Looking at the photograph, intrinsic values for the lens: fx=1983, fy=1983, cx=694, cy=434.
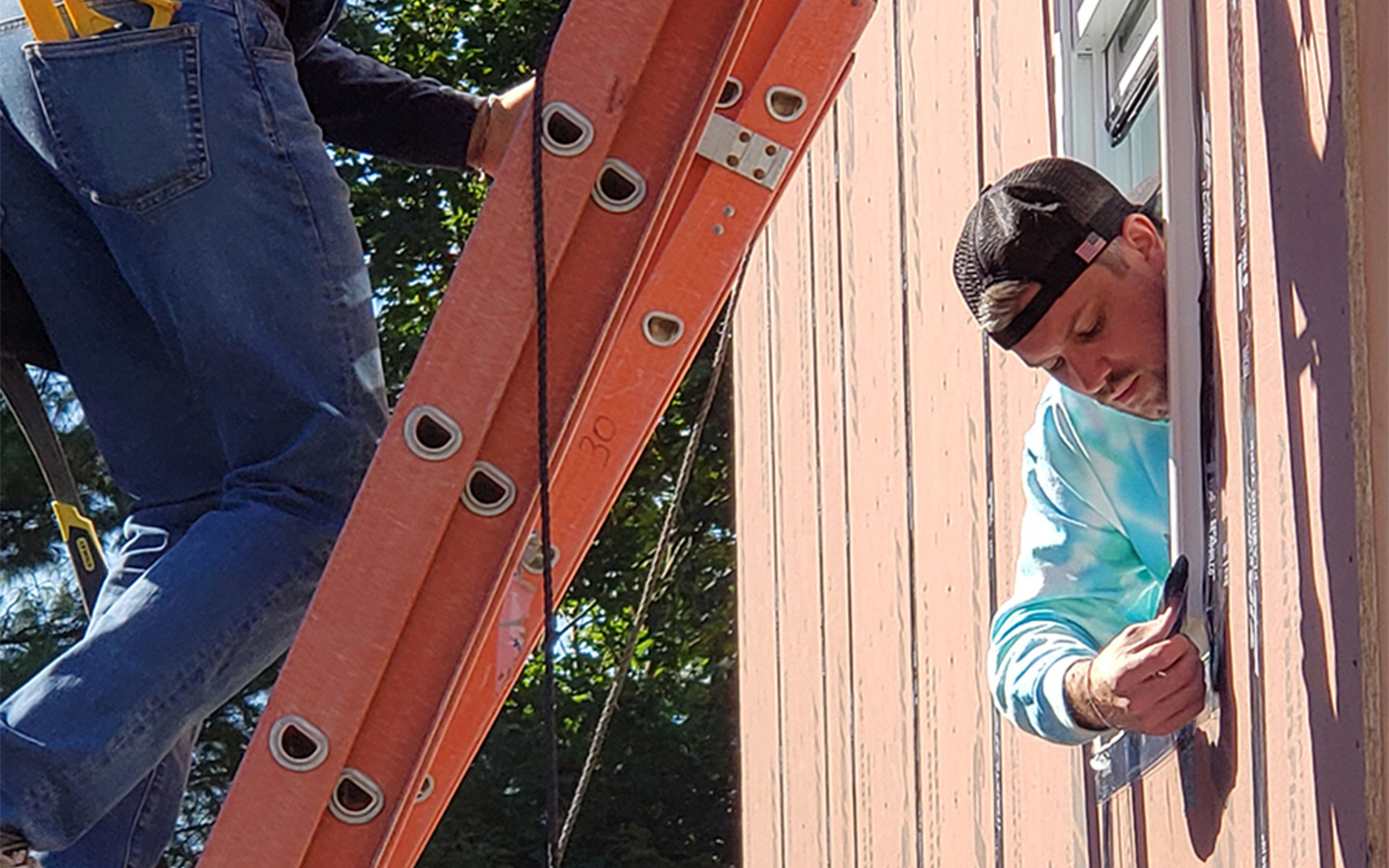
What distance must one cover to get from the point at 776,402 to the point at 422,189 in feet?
31.8

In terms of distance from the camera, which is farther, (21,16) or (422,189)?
(422,189)

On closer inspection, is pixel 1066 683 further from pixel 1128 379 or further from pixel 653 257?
pixel 653 257

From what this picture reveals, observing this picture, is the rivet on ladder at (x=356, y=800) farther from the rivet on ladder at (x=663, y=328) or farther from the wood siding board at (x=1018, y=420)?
the wood siding board at (x=1018, y=420)

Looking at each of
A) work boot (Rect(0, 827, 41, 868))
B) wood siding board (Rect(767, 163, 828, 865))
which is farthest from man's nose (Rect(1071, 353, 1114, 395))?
wood siding board (Rect(767, 163, 828, 865))

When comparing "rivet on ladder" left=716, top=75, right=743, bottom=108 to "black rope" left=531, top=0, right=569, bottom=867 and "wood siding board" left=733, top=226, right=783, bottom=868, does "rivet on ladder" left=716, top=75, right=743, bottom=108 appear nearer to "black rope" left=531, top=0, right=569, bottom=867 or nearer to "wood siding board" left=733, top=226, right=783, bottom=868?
"black rope" left=531, top=0, right=569, bottom=867

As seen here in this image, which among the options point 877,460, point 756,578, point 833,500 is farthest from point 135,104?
point 756,578

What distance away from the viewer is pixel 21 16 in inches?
83.1

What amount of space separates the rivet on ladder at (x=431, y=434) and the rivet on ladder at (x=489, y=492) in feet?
→ 0.13

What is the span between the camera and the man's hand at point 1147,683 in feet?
6.34

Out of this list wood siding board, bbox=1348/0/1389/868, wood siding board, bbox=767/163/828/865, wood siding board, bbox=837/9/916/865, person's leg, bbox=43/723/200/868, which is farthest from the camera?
wood siding board, bbox=767/163/828/865

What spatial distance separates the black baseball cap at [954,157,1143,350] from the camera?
6.97 ft

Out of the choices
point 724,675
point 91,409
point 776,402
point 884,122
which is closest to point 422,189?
point 724,675

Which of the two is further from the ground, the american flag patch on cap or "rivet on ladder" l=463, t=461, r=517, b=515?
the american flag patch on cap

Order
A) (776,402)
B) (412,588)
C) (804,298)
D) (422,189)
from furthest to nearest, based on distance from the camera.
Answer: (422,189) → (776,402) → (804,298) → (412,588)
